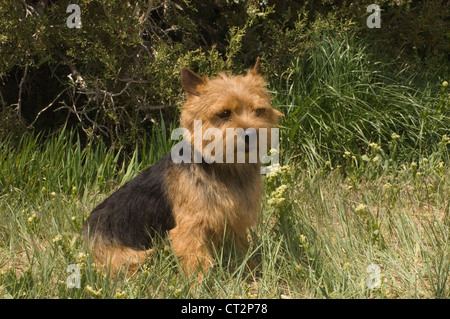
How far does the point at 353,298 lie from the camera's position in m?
3.45

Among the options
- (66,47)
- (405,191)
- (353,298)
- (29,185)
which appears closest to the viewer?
(353,298)

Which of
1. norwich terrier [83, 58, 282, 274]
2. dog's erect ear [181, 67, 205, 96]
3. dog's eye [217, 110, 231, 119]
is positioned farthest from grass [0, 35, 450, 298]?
dog's erect ear [181, 67, 205, 96]

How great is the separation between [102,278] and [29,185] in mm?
2241

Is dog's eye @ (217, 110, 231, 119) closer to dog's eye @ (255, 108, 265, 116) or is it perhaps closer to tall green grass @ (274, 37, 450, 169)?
dog's eye @ (255, 108, 265, 116)

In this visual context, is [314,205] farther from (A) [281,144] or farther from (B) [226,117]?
(B) [226,117]

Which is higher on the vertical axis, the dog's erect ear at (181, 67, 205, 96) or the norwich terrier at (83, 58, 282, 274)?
the dog's erect ear at (181, 67, 205, 96)

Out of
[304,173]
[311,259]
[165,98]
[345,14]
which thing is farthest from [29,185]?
[345,14]

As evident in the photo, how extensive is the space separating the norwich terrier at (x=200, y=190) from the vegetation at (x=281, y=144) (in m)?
0.15

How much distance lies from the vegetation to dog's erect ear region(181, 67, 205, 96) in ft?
2.96

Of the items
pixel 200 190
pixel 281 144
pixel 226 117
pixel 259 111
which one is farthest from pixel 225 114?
pixel 281 144

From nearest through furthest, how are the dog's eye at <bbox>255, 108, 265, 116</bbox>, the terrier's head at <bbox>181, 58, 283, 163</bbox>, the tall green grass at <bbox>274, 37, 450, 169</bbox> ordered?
the terrier's head at <bbox>181, 58, 283, 163</bbox>
the dog's eye at <bbox>255, 108, 265, 116</bbox>
the tall green grass at <bbox>274, 37, 450, 169</bbox>

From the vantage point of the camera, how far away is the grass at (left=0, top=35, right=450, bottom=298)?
12.0 ft

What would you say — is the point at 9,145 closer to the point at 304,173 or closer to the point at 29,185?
the point at 29,185

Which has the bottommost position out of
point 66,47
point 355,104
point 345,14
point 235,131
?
point 235,131
